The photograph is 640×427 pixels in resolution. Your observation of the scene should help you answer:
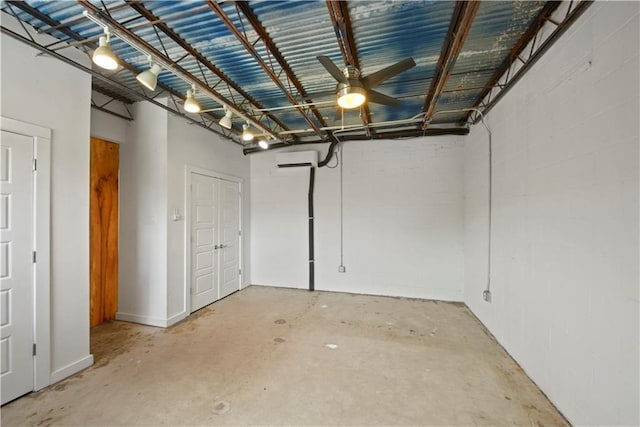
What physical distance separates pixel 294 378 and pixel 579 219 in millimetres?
2523

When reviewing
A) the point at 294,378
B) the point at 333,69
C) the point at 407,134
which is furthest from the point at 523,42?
the point at 294,378

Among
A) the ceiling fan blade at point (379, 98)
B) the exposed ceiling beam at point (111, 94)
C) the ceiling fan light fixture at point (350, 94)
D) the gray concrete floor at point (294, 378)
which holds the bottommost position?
the gray concrete floor at point (294, 378)

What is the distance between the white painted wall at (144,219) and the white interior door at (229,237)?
110 centimetres

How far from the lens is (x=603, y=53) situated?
1.49m

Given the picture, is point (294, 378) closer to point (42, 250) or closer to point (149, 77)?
point (42, 250)

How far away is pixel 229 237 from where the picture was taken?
15.0ft

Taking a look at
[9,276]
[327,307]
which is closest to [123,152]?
[9,276]

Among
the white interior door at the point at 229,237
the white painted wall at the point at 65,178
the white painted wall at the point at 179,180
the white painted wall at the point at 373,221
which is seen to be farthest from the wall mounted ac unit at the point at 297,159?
the white painted wall at the point at 65,178

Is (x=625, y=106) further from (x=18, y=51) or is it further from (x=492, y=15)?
(x=18, y=51)

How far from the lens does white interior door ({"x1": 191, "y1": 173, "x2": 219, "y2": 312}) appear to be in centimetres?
377

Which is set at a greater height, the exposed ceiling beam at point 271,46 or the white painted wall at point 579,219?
the exposed ceiling beam at point 271,46

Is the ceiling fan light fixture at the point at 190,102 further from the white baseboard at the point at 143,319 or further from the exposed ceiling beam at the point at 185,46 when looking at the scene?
the white baseboard at the point at 143,319

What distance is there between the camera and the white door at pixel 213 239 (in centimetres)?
380

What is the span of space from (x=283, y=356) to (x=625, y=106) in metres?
3.18
